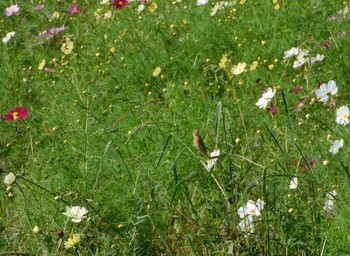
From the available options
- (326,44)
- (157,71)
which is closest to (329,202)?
(326,44)

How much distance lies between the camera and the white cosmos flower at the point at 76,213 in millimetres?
2634

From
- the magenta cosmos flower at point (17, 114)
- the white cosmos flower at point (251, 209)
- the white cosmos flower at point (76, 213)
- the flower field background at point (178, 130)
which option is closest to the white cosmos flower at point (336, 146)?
the flower field background at point (178, 130)

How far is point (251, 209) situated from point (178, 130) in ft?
2.36

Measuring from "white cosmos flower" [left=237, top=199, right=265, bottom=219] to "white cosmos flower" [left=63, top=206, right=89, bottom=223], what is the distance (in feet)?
1.69

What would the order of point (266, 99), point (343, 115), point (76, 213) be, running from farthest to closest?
point (266, 99) < point (343, 115) < point (76, 213)

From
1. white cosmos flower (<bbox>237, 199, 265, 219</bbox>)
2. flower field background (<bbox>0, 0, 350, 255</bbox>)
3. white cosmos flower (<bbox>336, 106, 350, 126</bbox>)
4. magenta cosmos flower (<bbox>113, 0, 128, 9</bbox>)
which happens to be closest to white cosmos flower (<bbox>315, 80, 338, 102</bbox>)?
flower field background (<bbox>0, 0, 350, 255</bbox>)

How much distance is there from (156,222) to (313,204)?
58cm

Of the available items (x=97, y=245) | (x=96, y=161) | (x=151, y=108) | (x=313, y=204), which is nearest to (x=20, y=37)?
(x=151, y=108)

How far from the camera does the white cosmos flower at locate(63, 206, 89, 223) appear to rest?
2.63m

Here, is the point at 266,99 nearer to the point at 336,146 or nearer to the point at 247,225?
the point at 336,146

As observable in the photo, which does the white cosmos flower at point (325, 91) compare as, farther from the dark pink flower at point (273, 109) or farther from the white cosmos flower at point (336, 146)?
the white cosmos flower at point (336, 146)

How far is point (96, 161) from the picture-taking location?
10.7ft

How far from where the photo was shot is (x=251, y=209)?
2541 millimetres

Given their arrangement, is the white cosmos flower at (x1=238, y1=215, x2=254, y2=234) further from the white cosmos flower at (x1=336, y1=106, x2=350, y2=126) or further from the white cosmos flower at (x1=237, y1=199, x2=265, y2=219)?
the white cosmos flower at (x1=336, y1=106, x2=350, y2=126)
